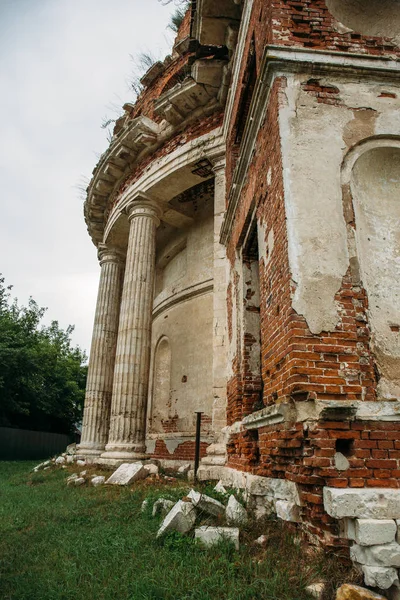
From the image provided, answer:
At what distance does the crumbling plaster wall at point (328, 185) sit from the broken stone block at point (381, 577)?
142cm

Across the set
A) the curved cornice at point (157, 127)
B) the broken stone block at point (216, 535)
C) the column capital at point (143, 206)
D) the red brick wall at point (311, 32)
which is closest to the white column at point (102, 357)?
the curved cornice at point (157, 127)

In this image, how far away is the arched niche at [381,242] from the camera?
12.4 ft

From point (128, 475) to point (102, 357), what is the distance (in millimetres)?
5828

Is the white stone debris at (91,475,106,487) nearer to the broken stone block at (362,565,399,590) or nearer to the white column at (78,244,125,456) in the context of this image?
the white column at (78,244,125,456)

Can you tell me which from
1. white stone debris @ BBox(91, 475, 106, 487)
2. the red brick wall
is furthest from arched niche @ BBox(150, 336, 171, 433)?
the red brick wall

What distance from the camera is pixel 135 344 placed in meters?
10.6

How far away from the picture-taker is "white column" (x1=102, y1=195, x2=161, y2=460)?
10.0m

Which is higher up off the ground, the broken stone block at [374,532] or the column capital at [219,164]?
the column capital at [219,164]

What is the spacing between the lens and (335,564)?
280cm

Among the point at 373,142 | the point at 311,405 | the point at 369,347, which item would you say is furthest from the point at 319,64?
the point at 311,405

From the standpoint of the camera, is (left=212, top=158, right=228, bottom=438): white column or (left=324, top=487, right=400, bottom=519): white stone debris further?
(left=212, top=158, right=228, bottom=438): white column

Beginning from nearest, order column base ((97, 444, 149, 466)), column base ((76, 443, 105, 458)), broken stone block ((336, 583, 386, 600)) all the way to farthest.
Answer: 1. broken stone block ((336, 583, 386, 600))
2. column base ((97, 444, 149, 466))
3. column base ((76, 443, 105, 458))

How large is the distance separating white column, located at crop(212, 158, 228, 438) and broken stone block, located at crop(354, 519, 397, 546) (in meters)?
4.69

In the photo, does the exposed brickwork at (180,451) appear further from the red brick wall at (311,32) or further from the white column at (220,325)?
the red brick wall at (311,32)
